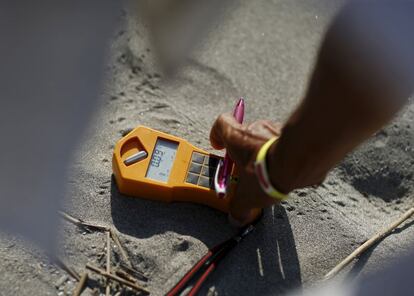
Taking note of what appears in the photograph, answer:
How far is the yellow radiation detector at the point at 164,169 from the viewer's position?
122 cm

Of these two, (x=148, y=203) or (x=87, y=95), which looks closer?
(x=148, y=203)

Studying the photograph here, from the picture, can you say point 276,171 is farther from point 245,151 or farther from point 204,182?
point 204,182

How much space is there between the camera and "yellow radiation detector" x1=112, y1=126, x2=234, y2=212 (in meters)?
1.22

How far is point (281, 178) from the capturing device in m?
0.99

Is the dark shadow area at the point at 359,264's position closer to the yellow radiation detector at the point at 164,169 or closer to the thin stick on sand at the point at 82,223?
the yellow radiation detector at the point at 164,169

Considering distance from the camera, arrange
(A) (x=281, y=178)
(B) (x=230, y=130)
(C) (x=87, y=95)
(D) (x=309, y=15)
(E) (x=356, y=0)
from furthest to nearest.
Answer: (D) (x=309, y=15)
(C) (x=87, y=95)
(B) (x=230, y=130)
(A) (x=281, y=178)
(E) (x=356, y=0)

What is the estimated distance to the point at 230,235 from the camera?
48.7 inches

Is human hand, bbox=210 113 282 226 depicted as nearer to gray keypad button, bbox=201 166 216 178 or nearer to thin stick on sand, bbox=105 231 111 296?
gray keypad button, bbox=201 166 216 178

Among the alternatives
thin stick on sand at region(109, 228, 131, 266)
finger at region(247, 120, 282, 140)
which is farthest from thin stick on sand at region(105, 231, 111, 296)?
finger at region(247, 120, 282, 140)

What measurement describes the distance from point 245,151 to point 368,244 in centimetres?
37

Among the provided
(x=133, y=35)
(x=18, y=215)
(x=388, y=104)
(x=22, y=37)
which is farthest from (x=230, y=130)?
(x=22, y=37)

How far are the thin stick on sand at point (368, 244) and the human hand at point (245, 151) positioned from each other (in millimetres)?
208

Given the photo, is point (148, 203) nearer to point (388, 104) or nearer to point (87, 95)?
point (87, 95)

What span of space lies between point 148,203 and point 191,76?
0.46m
